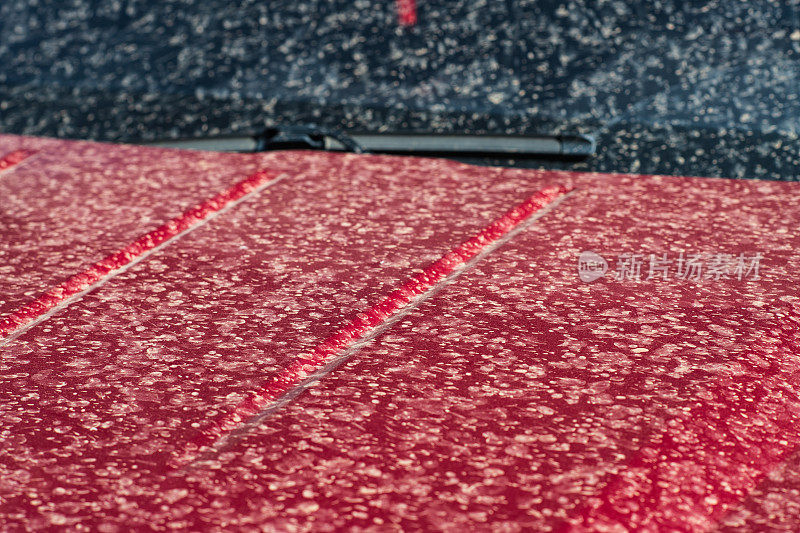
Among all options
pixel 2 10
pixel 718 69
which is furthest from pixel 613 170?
pixel 2 10

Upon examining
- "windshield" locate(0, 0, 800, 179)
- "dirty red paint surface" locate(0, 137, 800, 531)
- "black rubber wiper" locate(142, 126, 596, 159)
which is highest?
"windshield" locate(0, 0, 800, 179)

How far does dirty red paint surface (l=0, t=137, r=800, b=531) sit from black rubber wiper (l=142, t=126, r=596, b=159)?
0.08 m

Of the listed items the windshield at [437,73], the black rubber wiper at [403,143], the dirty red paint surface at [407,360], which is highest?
the windshield at [437,73]

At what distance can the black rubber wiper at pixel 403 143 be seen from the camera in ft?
5.08

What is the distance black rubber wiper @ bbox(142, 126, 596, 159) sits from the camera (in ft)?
5.08

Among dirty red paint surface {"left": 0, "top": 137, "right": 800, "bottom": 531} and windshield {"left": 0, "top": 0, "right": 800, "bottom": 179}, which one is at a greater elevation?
windshield {"left": 0, "top": 0, "right": 800, "bottom": 179}

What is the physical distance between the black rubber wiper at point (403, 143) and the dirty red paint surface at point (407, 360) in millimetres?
77

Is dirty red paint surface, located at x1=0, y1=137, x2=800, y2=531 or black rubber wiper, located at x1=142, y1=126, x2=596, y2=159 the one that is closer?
dirty red paint surface, located at x1=0, y1=137, x2=800, y2=531

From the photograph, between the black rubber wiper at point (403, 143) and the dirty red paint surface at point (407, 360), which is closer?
the dirty red paint surface at point (407, 360)

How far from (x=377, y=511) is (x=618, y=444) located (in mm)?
216

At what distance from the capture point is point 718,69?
152 cm

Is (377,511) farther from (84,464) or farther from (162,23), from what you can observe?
(162,23)

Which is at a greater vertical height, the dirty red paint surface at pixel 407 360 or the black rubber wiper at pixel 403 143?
the black rubber wiper at pixel 403 143

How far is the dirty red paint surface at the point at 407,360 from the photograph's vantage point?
2.64ft
